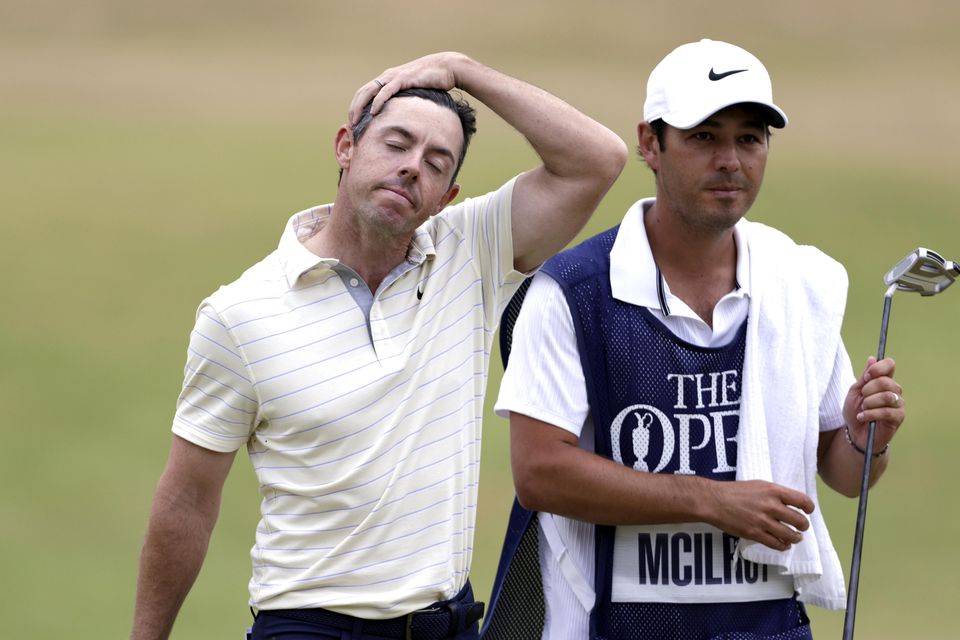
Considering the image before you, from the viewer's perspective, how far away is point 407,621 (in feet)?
9.71

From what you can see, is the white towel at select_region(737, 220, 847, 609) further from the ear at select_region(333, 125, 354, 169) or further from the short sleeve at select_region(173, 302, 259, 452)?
the short sleeve at select_region(173, 302, 259, 452)

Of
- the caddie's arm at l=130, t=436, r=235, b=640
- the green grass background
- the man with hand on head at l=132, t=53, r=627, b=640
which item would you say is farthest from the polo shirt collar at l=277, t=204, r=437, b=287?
the green grass background

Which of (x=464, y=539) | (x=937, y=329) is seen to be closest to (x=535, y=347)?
(x=464, y=539)

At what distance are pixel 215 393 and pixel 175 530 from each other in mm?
275

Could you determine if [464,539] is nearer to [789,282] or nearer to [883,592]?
[789,282]

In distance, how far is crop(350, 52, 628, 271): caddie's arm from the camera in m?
3.15

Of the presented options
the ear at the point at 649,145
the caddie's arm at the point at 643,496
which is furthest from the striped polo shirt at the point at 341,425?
the ear at the point at 649,145

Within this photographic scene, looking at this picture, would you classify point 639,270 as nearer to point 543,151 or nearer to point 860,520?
point 543,151

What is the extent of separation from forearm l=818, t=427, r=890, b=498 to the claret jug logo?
244 mm

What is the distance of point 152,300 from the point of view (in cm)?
1136

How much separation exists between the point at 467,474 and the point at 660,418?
1.27 ft

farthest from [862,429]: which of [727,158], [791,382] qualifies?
[727,158]

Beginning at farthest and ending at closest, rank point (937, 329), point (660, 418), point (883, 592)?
point (937, 329)
point (883, 592)
point (660, 418)

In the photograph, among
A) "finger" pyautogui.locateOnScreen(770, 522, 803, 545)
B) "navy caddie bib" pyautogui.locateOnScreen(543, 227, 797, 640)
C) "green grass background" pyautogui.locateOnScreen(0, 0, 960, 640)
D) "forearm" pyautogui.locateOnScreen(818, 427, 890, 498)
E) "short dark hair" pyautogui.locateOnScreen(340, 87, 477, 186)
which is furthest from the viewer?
"green grass background" pyautogui.locateOnScreen(0, 0, 960, 640)
